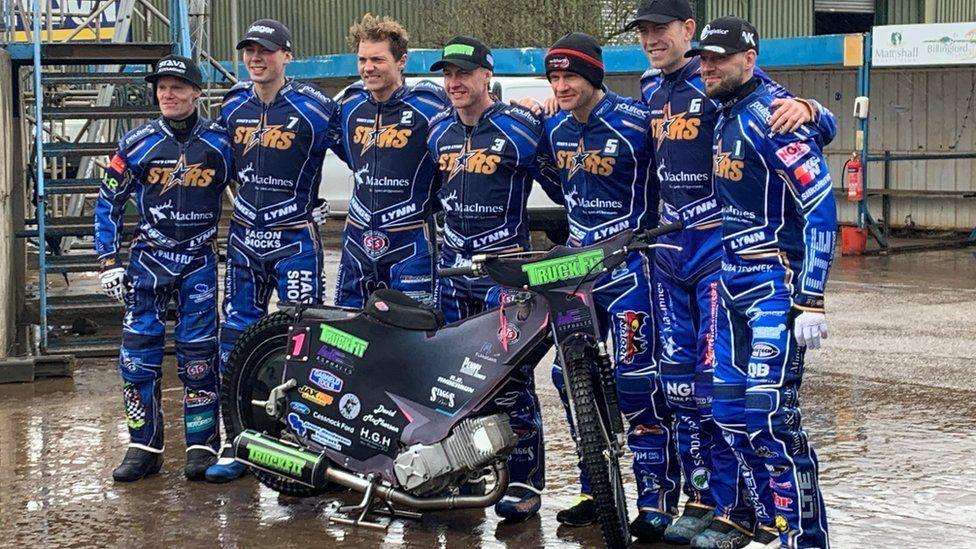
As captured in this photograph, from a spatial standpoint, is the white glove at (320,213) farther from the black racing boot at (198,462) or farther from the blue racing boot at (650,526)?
the blue racing boot at (650,526)

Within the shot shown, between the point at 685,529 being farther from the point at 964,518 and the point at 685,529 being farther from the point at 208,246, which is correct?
the point at 208,246

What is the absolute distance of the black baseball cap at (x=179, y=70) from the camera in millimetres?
7086

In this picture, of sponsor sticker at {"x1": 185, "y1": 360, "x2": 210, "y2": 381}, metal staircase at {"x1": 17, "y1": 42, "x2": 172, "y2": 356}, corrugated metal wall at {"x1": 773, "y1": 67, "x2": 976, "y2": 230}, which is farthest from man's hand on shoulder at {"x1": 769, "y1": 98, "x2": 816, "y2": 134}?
corrugated metal wall at {"x1": 773, "y1": 67, "x2": 976, "y2": 230}

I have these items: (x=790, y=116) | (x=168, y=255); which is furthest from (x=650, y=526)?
(x=168, y=255)

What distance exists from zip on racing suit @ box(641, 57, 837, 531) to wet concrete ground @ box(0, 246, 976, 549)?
1.79ft

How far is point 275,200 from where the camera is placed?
7.01 m

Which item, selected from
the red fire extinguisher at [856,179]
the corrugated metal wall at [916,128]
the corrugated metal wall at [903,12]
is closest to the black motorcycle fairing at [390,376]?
the red fire extinguisher at [856,179]

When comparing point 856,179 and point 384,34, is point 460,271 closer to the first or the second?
point 384,34

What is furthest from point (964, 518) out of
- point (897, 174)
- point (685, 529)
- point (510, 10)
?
point (510, 10)

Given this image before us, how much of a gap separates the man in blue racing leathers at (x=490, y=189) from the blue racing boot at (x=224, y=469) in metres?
1.48

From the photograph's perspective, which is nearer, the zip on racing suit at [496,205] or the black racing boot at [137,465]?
the zip on racing suit at [496,205]

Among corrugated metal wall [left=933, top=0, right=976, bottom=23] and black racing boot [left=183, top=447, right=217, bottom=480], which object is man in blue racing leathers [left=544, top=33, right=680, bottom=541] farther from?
corrugated metal wall [left=933, top=0, right=976, bottom=23]

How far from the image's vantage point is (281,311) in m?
6.65

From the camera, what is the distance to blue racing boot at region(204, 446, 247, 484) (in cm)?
698
